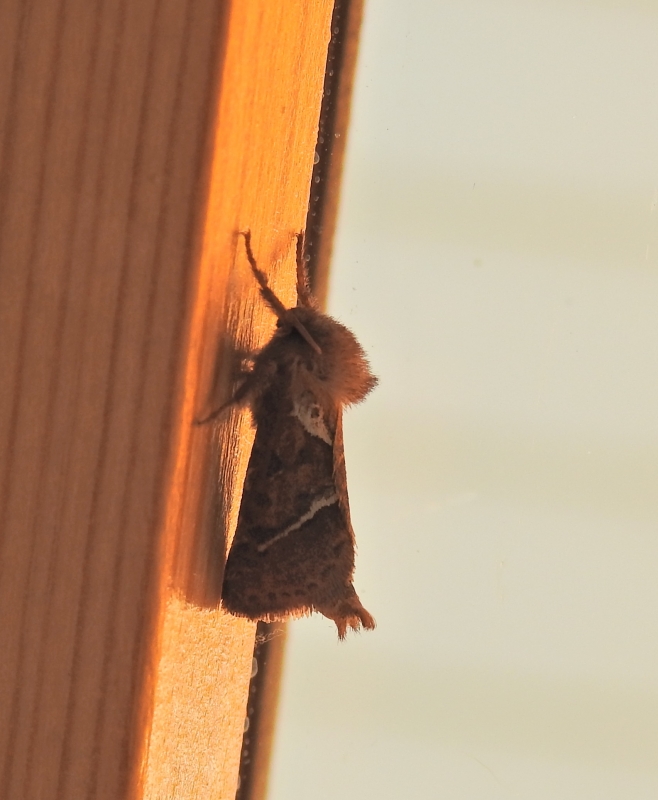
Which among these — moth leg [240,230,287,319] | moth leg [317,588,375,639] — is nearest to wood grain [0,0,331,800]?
moth leg [240,230,287,319]

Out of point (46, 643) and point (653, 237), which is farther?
point (653, 237)

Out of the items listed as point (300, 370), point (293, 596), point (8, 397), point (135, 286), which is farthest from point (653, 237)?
point (8, 397)

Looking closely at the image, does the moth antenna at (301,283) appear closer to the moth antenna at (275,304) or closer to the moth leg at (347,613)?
the moth antenna at (275,304)

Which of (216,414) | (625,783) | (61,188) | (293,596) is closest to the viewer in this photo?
(61,188)

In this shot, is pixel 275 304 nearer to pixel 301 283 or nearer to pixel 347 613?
pixel 301 283

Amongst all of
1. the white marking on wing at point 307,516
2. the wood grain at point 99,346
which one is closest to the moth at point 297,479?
the white marking on wing at point 307,516

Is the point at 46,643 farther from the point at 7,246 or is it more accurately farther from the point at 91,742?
the point at 7,246

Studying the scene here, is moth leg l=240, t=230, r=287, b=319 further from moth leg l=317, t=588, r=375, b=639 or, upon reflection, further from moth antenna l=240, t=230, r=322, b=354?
moth leg l=317, t=588, r=375, b=639
